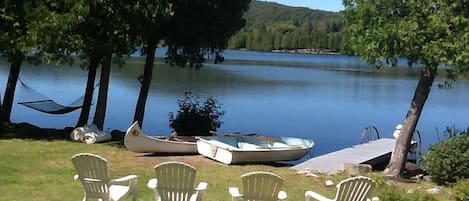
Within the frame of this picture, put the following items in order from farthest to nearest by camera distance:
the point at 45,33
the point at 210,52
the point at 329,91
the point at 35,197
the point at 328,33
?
1. the point at 328,33
2. the point at 329,91
3. the point at 210,52
4. the point at 45,33
5. the point at 35,197

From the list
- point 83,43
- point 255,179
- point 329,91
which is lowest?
point 329,91

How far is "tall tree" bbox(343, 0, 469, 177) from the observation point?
9.95m

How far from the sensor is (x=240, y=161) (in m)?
11.8

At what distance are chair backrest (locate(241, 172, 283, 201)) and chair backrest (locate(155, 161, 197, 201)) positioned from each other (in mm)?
577

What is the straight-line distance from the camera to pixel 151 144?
1229cm

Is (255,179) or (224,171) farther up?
(255,179)

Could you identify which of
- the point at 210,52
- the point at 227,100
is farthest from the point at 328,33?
the point at 210,52

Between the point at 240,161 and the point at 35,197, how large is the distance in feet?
15.0

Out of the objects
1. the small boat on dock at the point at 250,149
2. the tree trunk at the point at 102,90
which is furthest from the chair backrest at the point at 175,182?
the tree trunk at the point at 102,90

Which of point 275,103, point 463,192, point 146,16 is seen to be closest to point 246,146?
point 146,16

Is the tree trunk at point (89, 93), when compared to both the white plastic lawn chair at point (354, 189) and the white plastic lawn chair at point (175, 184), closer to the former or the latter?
the white plastic lawn chair at point (175, 184)

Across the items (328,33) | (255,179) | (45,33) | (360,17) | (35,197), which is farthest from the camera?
(328,33)

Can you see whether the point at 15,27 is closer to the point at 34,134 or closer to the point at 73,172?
the point at 34,134

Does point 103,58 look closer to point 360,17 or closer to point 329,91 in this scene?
point 360,17
